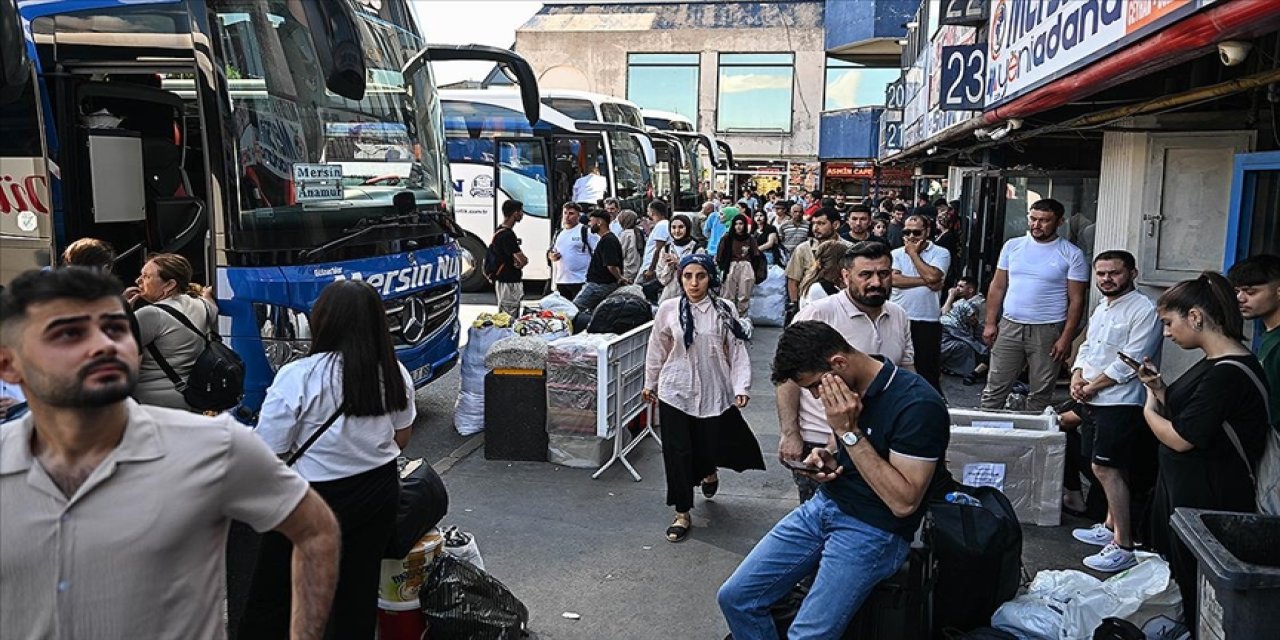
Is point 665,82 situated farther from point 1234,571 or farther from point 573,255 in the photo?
point 1234,571

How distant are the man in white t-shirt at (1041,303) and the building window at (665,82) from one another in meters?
35.9

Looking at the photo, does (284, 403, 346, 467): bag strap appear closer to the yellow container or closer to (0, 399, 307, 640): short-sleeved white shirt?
the yellow container

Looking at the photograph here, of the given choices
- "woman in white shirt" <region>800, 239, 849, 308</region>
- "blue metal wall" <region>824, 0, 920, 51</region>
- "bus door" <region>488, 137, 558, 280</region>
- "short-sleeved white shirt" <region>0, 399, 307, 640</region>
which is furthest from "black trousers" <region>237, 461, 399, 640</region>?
"blue metal wall" <region>824, 0, 920, 51</region>

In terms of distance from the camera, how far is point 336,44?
6.76 m

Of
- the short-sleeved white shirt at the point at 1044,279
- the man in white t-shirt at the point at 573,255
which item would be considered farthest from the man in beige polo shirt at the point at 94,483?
the man in white t-shirt at the point at 573,255

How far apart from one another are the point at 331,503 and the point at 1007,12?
6.89 m

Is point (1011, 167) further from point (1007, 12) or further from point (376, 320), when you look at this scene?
point (376, 320)

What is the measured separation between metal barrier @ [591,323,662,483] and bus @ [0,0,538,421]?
61.8 inches

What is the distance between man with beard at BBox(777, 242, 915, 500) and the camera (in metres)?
5.08

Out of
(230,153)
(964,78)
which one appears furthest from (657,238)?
(230,153)

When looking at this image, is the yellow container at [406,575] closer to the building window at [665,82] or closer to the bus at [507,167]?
the bus at [507,167]

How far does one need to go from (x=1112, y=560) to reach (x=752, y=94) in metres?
38.6

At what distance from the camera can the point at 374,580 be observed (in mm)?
3742

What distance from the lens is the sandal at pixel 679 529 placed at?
19.6 ft
